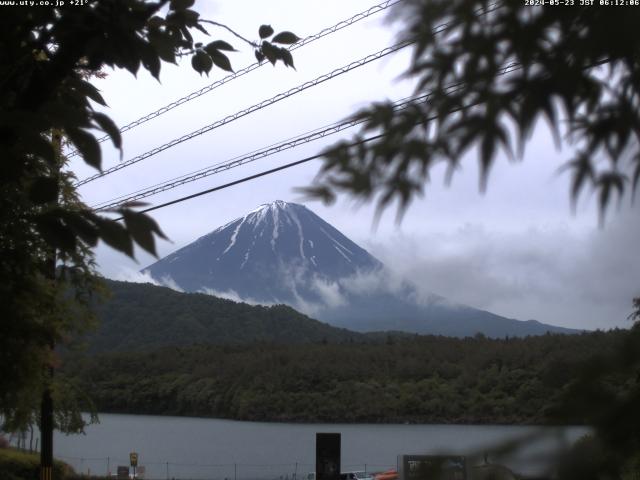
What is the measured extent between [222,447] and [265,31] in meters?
42.7

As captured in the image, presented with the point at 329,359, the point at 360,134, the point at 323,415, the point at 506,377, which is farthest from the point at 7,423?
the point at 329,359

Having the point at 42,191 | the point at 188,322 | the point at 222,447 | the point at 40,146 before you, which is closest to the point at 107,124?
the point at 40,146

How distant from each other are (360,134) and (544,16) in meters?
0.43

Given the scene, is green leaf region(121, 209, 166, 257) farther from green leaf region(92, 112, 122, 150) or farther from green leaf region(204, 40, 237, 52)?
green leaf region(204, 40, 237, 52)

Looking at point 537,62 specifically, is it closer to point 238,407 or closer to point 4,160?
point 4,160

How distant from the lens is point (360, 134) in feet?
→ 5.34

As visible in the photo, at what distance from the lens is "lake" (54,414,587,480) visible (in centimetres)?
3594

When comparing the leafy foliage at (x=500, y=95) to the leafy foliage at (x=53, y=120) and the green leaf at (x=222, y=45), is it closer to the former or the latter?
the leafy foliage at (x=53, y=120)

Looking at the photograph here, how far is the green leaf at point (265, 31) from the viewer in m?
3.32

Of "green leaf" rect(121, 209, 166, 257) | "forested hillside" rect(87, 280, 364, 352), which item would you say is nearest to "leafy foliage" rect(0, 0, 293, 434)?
"green leaf" rect(121, 209, 166, 257)

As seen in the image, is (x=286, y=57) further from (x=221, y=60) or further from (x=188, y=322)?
(x=188, y=322)

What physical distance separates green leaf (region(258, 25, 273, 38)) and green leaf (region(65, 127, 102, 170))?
3.74 feet

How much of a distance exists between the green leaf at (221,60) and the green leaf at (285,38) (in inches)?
8.8

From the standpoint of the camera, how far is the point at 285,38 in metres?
3.27
